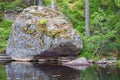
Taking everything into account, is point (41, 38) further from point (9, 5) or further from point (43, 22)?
point (9, 5)

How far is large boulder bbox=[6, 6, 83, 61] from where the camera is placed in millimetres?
29109

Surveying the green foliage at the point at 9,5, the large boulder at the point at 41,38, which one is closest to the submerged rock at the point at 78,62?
the large boulder at the point at 41,38

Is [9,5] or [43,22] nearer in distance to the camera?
[43,22]

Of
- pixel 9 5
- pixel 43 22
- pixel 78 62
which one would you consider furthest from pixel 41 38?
pixel 9 5

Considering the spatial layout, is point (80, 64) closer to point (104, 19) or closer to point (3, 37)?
point (104, 19)

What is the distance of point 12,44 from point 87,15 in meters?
7.41

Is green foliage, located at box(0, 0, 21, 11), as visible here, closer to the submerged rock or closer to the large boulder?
the large boulder

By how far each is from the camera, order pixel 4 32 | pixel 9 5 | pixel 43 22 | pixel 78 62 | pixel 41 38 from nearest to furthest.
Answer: pixel 78 62
pixel 41 38
pixel 43 22
pixel 4 32
pixel 9 5

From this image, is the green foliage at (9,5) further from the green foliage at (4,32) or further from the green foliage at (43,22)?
the green foliage at (43,22)

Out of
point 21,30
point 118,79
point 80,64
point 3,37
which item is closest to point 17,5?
point 3,37

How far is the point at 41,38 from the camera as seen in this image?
29.6 metres

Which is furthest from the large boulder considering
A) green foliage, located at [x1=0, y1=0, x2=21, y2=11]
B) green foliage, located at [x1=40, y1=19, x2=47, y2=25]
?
green foliage, located at [x1=0, y1=0, x2=21, y2=11]

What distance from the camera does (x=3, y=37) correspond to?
34.3 metres

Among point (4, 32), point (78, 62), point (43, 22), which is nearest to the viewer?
point (78, 62)
